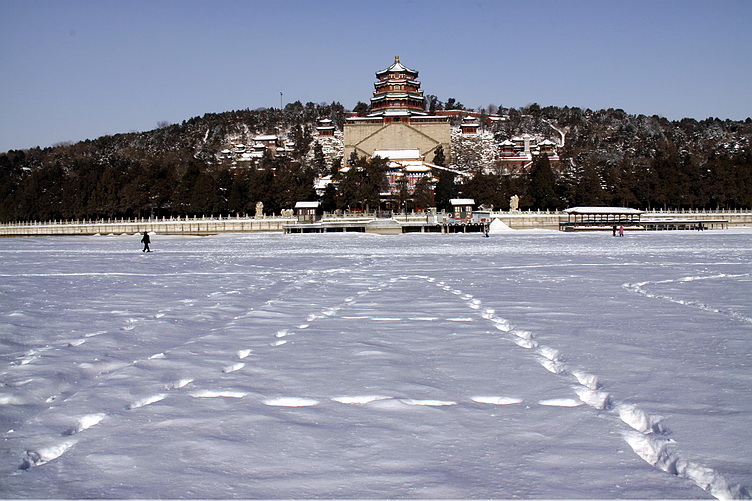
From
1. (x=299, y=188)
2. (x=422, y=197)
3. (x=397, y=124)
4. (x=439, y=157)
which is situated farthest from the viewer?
(x=397, y=124)

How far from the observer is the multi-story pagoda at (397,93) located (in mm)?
78438

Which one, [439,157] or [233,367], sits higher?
A: [439,157]

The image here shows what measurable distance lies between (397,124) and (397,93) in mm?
4188

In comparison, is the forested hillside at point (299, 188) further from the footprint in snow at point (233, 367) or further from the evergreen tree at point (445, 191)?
the footprint in snow at point (233, 367)

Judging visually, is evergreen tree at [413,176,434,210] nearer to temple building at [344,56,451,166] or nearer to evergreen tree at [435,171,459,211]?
evergreen tree at [435,171,459,211]

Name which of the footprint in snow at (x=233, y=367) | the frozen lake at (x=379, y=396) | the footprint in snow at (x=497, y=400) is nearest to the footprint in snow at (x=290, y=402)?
the frozen lake at (x=379, y=396)

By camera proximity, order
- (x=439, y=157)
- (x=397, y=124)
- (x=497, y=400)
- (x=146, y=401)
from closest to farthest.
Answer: (x=497, y=400) < (x=146, y=401) < (x=439, y=157) < (x=397, y=124)

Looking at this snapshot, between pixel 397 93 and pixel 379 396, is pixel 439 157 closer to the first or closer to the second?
pixel 397 93

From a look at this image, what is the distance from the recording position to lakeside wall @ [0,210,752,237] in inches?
2138

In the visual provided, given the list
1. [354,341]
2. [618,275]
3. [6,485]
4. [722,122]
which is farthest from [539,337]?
[722,122]

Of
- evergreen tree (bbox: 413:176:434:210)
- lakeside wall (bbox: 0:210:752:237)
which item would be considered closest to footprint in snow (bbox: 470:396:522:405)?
lakeside wall (bbox: 0:210:752:237)

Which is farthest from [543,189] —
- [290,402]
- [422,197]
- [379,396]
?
[290,402]

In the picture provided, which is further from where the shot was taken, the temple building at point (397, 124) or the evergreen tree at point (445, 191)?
the temple building at point (397, 124)

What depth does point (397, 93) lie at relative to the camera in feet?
260
